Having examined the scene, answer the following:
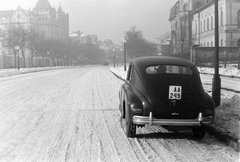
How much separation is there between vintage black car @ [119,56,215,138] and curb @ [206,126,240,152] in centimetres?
30

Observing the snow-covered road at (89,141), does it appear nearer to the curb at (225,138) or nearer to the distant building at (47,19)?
the curb at (225,138)

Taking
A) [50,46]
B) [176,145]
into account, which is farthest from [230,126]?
[50,46]

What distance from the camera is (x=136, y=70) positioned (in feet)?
24.5

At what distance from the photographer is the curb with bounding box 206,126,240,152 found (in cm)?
597

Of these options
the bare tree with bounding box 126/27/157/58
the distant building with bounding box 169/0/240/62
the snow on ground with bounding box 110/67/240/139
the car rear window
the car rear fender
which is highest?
the distant building with bounding box 169/0/240/62

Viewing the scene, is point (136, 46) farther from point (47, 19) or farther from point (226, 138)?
point (47, 19)

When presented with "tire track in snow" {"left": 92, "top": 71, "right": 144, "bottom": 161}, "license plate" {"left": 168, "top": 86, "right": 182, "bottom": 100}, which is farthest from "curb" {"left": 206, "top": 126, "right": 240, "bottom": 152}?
"tire track in snow" {"left": 92, "top": 71, "right": 144, "bottom": 161}

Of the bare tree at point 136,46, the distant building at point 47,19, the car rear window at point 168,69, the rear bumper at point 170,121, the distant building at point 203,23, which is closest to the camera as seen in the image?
the rear bumper at point 170,121

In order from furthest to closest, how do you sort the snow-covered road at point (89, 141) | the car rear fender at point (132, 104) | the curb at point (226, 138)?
the car rear fender at point (132, 104) < the curb at point (226, 138) < the snow-covered road at point (89, 141)

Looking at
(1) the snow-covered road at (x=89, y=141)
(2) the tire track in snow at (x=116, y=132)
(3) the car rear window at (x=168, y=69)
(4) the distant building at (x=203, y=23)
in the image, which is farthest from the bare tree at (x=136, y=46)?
(3) the car rear window at (x=168, y=69)

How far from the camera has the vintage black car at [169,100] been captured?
257 inches

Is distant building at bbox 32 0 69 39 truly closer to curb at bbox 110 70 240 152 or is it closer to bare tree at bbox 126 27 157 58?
bare tree at bbox 126 27 157 58

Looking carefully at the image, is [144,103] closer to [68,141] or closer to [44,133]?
[68,141]

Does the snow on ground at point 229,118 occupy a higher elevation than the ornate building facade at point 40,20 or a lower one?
lower
